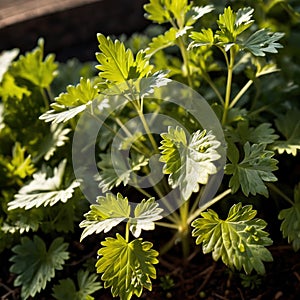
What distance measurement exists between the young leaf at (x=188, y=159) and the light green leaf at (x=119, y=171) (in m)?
0.11

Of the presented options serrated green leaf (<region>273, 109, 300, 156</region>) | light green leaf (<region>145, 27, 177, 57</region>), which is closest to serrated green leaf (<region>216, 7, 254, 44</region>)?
light green leaf (<region>145, 27, 177, 57</region>)

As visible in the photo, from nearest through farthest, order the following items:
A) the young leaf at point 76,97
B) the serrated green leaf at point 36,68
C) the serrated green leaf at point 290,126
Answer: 1. the young leaf at point 76,97
2. the serrated green leaf at point 290,126
3. the serrated green leaf at point 36,68

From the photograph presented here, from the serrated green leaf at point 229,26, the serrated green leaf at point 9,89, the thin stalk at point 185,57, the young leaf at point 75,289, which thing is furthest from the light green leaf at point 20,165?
the serrated green leaf at point 229,26

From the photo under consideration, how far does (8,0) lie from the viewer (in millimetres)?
1743

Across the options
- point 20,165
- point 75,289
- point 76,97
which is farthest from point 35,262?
point 76,97

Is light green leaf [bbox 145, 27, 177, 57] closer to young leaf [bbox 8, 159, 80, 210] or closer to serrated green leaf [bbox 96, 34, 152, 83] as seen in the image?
serrated green leaf [bbox 96, 34, 152, 83]

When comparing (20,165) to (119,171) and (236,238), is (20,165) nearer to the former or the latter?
(119,171)

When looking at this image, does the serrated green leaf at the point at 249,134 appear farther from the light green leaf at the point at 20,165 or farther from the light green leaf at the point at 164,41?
the light green leaf at the point at 20,165

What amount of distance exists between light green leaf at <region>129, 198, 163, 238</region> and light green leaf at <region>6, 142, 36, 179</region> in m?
0.34

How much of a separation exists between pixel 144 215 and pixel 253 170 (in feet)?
0.66

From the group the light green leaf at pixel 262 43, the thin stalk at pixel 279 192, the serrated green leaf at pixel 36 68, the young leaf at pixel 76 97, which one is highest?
the young leaf at pixel 76 97

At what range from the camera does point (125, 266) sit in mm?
898

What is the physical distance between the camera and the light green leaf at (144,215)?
89 centimetres

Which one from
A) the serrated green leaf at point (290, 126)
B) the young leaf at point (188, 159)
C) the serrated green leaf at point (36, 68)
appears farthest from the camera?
the serrated green leaf at point (36, 68)
